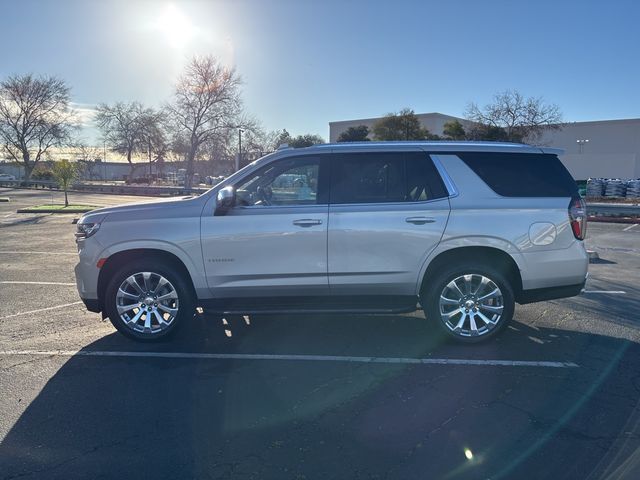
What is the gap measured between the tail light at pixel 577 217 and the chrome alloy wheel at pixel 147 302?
4146 mm

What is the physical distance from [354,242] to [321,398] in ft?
5.30

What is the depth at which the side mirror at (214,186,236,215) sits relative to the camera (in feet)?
15.6

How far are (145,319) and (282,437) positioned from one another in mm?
2439

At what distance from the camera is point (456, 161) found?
510 centimetres

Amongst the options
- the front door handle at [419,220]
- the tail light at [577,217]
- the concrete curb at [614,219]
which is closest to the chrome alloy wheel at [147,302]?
the front door handle at [419,220]

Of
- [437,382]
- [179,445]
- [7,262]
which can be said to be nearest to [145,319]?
[179,445]

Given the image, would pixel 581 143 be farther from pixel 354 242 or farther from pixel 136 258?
pixel 136 258

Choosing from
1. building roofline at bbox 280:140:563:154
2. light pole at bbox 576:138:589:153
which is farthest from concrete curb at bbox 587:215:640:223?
light pole at bbox 576:138:589:153

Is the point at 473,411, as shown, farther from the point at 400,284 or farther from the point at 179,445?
the point at 179,445

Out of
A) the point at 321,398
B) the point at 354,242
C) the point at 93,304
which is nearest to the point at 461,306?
the point at 354,242

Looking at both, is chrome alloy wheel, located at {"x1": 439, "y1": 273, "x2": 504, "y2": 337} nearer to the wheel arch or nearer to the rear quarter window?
the rear quarter window

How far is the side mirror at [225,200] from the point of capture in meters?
4.77

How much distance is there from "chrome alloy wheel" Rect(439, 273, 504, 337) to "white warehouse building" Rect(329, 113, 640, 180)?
62338 mm

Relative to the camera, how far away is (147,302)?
505 centimetres
